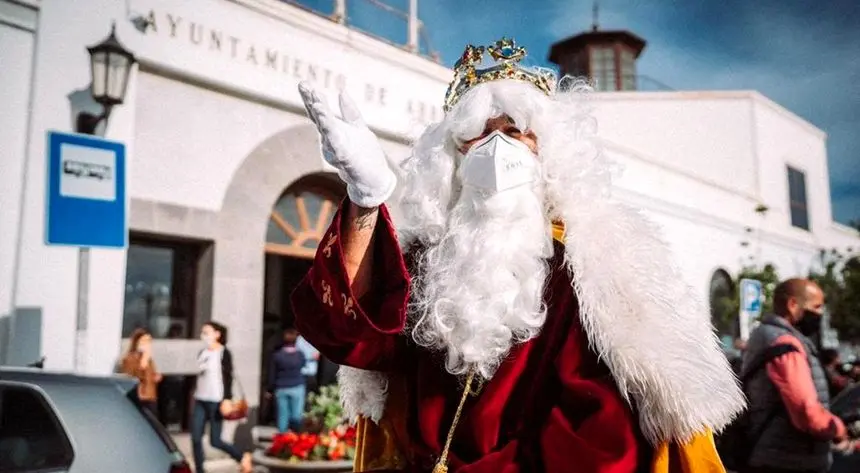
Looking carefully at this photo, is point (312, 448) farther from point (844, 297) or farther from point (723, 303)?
point (844, 297)

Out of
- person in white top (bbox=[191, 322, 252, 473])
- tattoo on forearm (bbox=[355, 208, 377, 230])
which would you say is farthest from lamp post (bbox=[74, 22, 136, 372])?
tattoo on forearm (bbox=[355, 208, 377, 230])

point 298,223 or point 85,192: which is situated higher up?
point 298,223

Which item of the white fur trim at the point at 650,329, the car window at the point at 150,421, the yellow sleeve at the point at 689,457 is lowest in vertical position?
the car window at the point at 150,421

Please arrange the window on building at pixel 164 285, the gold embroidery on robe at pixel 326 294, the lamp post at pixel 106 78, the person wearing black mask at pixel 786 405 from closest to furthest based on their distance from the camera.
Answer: the gold embroidery on robe at pixel 326 294, the person wearing black mask at pixel 786 405, the lamp post at pixel 106 78, the window on building at pixel 164 285

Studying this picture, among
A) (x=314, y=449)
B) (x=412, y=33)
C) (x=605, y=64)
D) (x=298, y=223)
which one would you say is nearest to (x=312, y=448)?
(x=314, y=449)

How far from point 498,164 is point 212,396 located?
541 centimetres

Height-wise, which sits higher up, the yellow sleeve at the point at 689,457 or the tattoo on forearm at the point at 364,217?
the tattoo on forearm at the point at 364,217

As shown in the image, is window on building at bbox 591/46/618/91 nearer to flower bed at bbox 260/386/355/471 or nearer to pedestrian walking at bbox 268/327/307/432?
pedestrian walking at bbox 268/327/307/432

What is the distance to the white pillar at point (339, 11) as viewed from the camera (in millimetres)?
8742

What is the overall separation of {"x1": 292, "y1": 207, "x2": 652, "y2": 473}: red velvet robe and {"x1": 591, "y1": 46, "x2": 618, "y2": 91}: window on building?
19.7m

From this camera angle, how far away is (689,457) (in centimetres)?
151

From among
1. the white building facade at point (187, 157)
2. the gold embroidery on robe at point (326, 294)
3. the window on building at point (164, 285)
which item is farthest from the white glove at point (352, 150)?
the window on building at point (164, 285)

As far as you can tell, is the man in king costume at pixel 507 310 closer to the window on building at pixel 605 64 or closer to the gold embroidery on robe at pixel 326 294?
the gold embroidery on robe at pixel 326 294

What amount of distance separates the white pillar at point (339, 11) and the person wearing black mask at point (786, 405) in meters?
6.56
